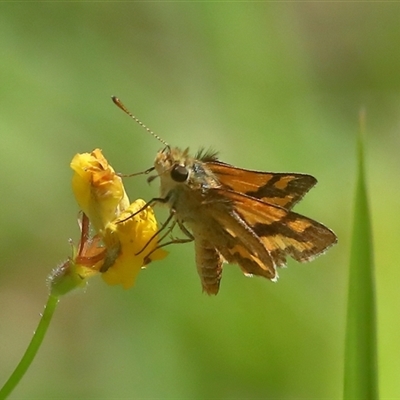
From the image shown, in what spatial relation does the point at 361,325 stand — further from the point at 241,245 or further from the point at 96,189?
the point at 96,189

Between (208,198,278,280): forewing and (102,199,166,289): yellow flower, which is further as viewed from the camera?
(208,198,278,280): forewing

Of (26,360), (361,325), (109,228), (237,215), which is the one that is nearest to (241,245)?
(237,215)

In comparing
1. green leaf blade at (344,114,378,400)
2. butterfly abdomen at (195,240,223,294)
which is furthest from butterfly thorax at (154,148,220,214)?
green leaf blade at (344,114,378,400)

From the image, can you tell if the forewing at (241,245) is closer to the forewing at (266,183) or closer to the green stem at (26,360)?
the forewing at (266,183)

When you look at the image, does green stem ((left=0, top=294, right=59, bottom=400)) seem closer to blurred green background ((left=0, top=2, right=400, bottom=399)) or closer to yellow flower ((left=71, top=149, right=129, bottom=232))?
yellow flower ((left=71, top=149, right=129, bottom=232))

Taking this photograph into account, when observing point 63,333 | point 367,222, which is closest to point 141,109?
point 63,333

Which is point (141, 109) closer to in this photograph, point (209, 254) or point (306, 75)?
point (306, 75)
